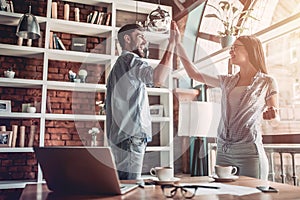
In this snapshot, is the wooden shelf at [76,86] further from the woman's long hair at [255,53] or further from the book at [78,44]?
the woman's long hair at [255,53]

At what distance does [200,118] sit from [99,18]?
166cm

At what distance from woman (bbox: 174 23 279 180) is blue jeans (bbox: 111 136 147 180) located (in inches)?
17.5

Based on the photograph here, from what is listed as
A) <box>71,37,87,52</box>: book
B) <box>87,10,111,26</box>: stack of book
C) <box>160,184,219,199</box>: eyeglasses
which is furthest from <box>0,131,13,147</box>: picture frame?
<box>160,184,219,199</box>: eyeglasses

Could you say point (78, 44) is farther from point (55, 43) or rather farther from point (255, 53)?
point (255, 53)

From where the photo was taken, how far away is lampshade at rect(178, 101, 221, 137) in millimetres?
3086

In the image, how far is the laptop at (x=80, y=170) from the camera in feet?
3.21

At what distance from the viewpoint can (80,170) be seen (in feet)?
3.38

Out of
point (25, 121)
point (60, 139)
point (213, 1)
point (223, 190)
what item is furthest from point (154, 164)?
point (223, 190)

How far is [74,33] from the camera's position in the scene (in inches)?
145

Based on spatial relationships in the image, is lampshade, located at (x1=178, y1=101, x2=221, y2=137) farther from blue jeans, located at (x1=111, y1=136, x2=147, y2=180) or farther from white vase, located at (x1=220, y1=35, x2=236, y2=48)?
blue jeans, located at (x1=111, y1=136, x2=147, y2=180)

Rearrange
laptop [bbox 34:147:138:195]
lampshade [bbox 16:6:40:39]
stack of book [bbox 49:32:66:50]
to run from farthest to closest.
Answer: stack of book [bbox 49:32:66:50]
lampshade [bbox 16:6:40:39]
laptop [bbox 34:147:138:195]

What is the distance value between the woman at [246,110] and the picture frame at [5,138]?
7.15ft

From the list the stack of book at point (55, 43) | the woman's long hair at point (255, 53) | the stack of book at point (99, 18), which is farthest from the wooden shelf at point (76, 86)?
the woman's long hair at point (255, 53)

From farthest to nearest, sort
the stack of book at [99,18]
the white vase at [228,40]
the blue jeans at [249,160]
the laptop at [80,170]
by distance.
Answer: the stack of book at [99,18], the white vase at [228,40], the blue jeans at [249,160], the laptop at [80,170]
